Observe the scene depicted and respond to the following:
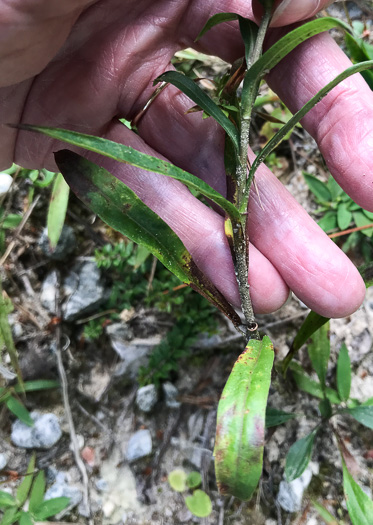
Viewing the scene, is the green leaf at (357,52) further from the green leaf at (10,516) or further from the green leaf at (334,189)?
the green leaf at (10,516)

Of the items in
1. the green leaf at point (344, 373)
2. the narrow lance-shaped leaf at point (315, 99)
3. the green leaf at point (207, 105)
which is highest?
the narrow lance-shaped leaf at point (315, 99)

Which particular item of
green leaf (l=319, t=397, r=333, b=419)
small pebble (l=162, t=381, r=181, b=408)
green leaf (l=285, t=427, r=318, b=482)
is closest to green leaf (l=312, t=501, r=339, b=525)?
green leaf (l=285, t=427, r=318, b=482)

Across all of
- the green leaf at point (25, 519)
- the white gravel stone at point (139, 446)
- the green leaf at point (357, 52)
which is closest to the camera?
the green leaf at point (357, 52)

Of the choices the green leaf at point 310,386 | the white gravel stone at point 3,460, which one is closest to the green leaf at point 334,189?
the green leaf at point 310,386

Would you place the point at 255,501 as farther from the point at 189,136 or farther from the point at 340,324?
the point at 189,136

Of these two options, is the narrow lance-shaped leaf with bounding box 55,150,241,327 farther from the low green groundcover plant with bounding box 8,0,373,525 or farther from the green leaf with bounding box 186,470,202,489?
the green leaf with bounding box 186,470,202,489

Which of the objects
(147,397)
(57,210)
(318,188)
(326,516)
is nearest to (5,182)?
(57,210)

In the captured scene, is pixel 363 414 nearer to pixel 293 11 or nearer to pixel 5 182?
pixel 293 11
